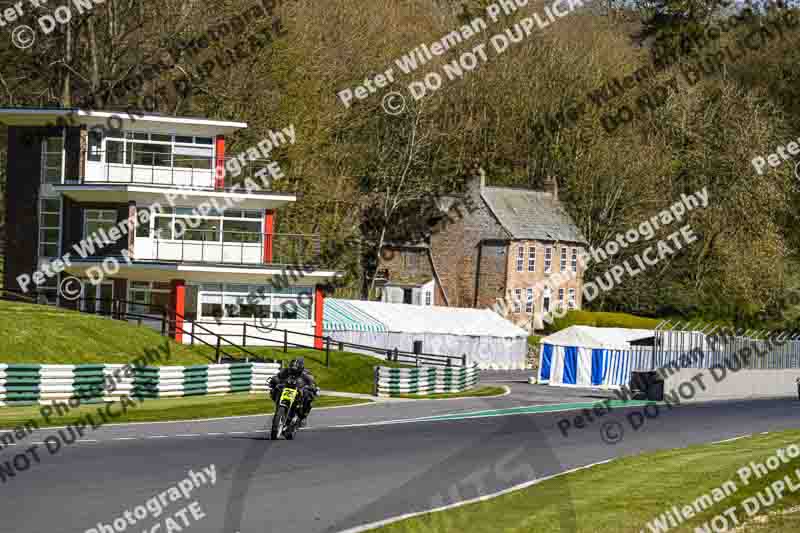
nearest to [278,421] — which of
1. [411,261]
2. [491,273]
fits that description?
[491,273]

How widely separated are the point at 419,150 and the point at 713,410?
135 ft

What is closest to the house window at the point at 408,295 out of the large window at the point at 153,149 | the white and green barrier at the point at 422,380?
the white and green barrier at the point at 422,380

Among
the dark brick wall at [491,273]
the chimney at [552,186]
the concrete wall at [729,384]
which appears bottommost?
the concrete wall at [729,384]

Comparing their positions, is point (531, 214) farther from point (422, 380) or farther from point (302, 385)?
point (302, 385)

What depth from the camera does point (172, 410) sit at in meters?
33.0

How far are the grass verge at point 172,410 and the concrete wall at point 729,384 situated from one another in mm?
13366

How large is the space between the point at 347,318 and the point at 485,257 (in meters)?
21.9

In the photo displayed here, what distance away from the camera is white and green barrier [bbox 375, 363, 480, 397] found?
44.9 m

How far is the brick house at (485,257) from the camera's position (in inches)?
3278

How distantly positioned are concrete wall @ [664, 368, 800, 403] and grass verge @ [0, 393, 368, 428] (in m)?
13.4

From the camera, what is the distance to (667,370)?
46656 mm

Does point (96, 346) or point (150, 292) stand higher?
point (150, 292)

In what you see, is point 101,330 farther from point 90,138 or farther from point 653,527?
point 653,527

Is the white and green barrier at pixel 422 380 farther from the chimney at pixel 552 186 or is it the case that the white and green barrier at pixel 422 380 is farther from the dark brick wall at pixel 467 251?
the chimney at pixel 552 186
